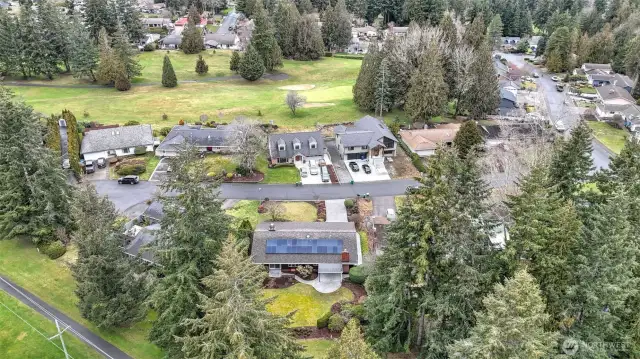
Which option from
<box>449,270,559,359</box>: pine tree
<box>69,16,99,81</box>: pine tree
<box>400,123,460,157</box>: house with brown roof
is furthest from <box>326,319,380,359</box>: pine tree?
<box>69,16,99,81</box>: pine tree

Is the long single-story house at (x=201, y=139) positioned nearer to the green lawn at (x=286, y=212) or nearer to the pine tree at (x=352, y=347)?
the green lawn at (x=286, y=212)

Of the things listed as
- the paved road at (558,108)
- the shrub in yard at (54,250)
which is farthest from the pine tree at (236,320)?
the paved road at (558,108)

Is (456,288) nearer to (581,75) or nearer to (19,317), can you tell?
(19,317)

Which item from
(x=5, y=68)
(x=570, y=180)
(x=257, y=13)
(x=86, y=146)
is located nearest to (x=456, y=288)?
(x=570, y=180)

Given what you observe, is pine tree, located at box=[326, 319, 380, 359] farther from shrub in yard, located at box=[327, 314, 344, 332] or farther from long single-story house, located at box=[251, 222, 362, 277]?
long single-story house, located at box=[251, 222, 362, 277]

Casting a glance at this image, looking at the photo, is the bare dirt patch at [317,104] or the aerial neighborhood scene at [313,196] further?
the bare dirt patch at [317,104]

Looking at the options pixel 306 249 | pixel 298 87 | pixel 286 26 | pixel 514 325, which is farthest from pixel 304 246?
pixel 286 26
